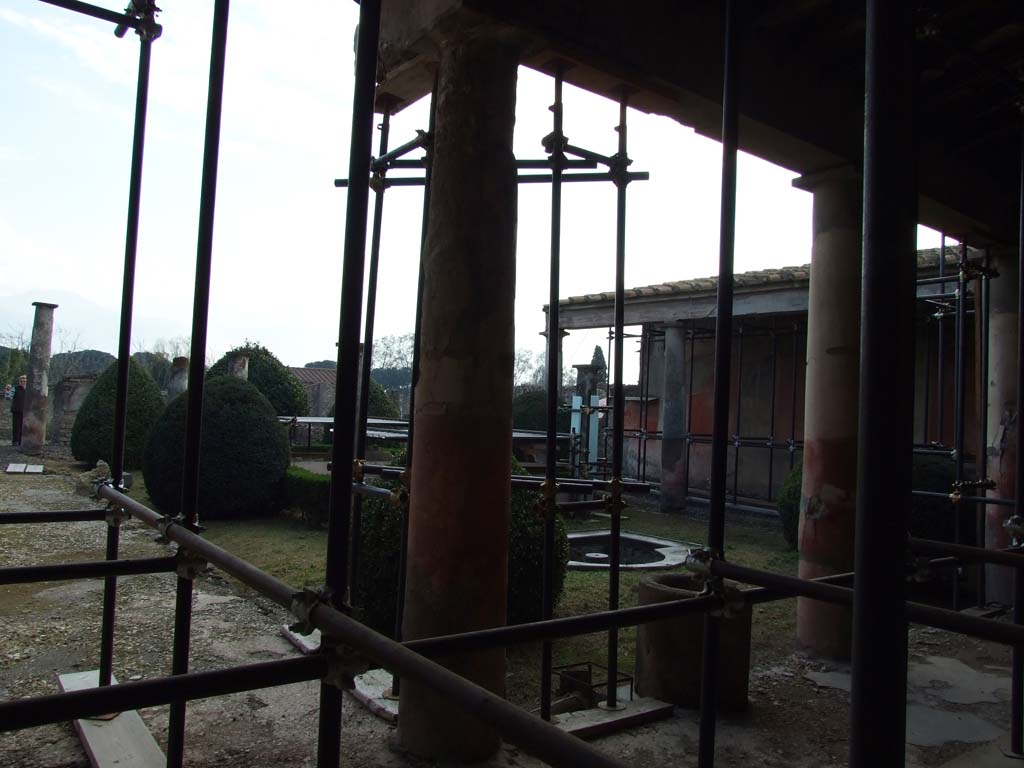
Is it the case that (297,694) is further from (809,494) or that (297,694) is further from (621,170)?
(809,494)

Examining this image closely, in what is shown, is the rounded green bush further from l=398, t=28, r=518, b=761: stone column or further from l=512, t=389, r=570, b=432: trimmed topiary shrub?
l=512, t=389, r=570, b=432: trimmed topiary shrub

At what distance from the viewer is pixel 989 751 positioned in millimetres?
3395

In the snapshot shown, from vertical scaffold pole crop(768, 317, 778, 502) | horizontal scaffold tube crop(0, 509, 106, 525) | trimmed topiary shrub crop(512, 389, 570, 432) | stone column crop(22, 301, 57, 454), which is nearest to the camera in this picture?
horizontal scaffold tube crop(0, 509, 106, 525)

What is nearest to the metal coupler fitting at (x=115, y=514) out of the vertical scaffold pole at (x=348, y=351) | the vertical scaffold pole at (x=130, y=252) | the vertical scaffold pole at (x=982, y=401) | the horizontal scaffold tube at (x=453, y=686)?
the vertical scaffold pole at (x=130, y=252)

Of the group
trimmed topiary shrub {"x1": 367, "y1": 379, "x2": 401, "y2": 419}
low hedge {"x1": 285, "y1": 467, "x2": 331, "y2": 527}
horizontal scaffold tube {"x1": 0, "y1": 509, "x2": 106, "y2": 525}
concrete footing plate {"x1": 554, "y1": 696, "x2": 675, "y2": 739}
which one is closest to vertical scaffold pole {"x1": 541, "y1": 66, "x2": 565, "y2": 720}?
concrete footing plate {"x1": 554, "y1": 696, "x2": 675, "y2": 739}

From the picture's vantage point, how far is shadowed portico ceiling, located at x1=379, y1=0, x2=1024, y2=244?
334 centimetres

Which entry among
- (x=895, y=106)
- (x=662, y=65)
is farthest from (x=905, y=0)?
(x=662, y=65)

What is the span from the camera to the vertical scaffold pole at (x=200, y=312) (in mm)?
1998

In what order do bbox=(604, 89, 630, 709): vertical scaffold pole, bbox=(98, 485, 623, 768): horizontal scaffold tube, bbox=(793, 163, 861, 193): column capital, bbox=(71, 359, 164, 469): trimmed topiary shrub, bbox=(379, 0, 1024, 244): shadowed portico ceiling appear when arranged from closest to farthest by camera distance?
bbox=(98, 485, 623, 768): horizontal scaffold tube, bbox=(379, 0, 1024, 244): shadowed portico ceiling, bbox=(604, 89, 630, 709): vertical scaffold pole, bbox=(793, 163, 861, 193): column capital, bbox=(71, 359, 164, 469): trimmed topiary shrub

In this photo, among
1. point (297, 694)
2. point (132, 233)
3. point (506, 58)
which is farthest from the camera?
point (297, 694)

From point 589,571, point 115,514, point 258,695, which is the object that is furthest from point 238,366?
point 115,514

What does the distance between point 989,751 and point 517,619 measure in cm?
261

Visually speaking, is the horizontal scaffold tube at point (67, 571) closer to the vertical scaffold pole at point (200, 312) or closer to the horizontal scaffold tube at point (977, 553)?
the vertical scaffold pole at point (200, 312)

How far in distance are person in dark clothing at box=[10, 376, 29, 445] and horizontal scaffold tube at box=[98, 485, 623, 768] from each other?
19.2m
